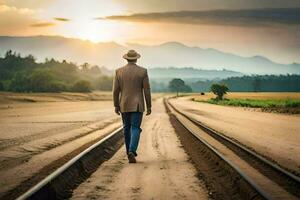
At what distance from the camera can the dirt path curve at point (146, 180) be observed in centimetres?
678

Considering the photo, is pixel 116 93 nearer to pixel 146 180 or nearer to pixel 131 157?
pixel 131 157

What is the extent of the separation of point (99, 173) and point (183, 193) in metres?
2.44

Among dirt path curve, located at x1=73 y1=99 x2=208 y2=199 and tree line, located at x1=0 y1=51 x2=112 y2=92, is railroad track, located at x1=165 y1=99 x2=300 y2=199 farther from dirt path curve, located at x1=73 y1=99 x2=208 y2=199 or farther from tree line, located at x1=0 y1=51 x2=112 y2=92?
tree line, located at x1=0 y1=51 x2=112 y2=92

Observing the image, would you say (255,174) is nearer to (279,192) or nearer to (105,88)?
(279,192)

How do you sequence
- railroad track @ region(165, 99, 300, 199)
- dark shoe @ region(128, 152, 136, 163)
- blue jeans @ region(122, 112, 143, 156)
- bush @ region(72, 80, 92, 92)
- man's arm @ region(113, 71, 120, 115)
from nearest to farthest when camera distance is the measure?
railroad track @ region(165, 99, 300, 199), dark shoe @ region(128, 152, 136, 163), blue jeans @ region(122, 112, 143, 156), man's arm @ region(113, 71, 120, 115), bush @ region(72, 80, 92, 92)

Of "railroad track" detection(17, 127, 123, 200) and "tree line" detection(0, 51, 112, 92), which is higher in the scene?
"tree line" detection(0, 51, 112, 92)

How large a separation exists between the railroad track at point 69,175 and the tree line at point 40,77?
91.6 meters

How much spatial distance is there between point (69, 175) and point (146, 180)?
52.5 inches

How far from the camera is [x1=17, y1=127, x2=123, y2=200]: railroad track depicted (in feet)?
21.5

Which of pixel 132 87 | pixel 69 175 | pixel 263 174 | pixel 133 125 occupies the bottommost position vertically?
pixel 263 174

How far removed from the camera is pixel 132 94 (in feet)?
34.6

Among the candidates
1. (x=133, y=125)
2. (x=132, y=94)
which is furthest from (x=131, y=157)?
(x=132, y=94)

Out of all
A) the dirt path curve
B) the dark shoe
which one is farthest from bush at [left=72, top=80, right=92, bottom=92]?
the dark shoe

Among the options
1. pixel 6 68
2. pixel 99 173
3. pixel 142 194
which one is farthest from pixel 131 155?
pixel 6 68
